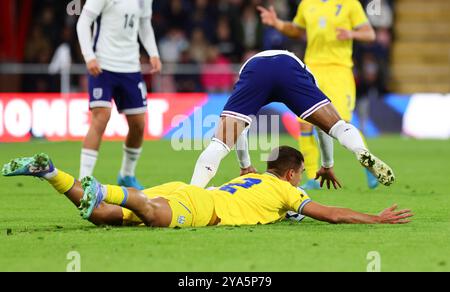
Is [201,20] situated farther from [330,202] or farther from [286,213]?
[286,213]

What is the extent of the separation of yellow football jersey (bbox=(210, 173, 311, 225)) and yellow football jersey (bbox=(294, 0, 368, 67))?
12.4 feet

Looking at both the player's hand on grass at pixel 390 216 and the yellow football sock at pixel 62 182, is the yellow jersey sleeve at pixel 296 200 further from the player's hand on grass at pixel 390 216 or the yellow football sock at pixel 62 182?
the yellow football sock at pixel 62 182

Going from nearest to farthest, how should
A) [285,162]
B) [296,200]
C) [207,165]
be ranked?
[296,200]
[285,162]
[207,165]

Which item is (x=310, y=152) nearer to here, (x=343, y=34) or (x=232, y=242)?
(x=343, y=34)

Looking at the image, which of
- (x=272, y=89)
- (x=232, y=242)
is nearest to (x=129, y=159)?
(x=272, y=89)

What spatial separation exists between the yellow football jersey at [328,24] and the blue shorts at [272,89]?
2.84 metres

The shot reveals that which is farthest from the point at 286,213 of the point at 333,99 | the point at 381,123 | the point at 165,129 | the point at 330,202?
the point at 381,123

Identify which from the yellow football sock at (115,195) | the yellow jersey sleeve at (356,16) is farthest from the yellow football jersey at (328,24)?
the yellow football sock at (115,195)

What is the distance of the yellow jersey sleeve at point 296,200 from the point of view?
7.36 meters

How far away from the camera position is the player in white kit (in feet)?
33.7

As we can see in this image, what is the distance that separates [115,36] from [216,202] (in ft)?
11.8

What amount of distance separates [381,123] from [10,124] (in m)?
7.70

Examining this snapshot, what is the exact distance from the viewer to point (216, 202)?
750 cm

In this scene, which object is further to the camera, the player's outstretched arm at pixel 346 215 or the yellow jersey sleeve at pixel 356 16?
the yellow jersey sleeve at pixel 356 16
